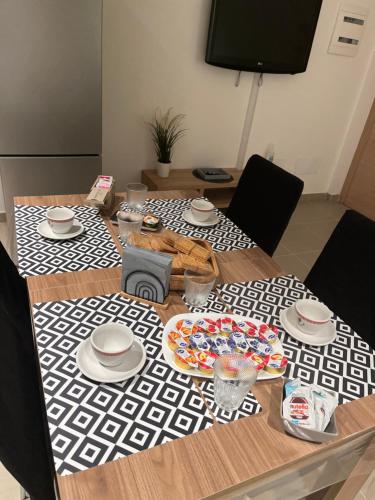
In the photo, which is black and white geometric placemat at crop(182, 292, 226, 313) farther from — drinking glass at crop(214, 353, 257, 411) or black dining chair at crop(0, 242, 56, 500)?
black dining chair at crop(0, 242, 56, 500)

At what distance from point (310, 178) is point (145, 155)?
1.90 meters

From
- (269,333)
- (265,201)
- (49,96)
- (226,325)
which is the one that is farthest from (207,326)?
(49,96)

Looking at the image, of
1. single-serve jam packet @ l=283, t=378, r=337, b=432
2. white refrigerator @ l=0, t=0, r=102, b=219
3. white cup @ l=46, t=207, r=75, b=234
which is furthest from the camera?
white refrigerator @ l=0, t=0, r=102, b=219

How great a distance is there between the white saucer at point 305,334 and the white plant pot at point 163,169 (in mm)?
2106

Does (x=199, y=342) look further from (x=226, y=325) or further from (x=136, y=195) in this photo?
(x=136, y=195)

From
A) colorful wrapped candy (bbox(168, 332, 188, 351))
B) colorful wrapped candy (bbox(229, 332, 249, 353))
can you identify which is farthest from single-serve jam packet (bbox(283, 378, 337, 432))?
colorful wrapped candy (bbox(168, 332, 188, 351))

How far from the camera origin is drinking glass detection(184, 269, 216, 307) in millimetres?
1139

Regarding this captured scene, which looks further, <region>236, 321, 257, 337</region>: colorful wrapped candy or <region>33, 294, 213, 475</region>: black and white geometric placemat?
<region>236, 321, 257, 337</region>: colorful wrapped candy

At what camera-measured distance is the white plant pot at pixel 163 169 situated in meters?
3.05

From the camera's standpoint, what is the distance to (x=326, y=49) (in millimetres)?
3387

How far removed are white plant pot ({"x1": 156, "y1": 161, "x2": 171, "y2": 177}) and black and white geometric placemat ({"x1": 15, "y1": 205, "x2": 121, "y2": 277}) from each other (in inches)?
61.5

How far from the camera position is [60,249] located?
53.3 inches

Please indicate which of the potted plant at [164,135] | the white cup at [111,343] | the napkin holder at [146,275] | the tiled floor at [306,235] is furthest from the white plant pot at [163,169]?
the white cup at [111,343]

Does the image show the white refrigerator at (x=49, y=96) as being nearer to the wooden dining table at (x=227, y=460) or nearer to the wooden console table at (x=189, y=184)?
the wooden console table at (x=189, y=184)
